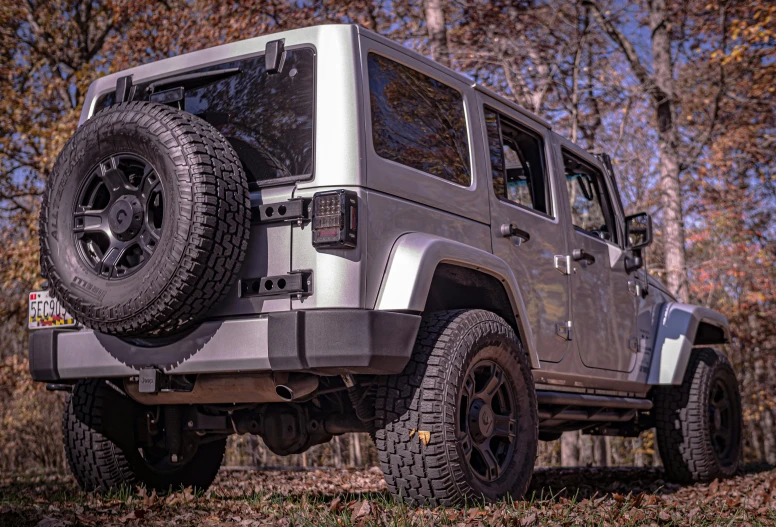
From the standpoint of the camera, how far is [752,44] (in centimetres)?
1502

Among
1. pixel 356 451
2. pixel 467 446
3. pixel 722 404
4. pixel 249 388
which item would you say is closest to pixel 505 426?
pixel 467 446

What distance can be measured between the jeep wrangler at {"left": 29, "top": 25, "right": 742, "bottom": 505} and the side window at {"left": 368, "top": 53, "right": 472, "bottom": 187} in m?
0.01

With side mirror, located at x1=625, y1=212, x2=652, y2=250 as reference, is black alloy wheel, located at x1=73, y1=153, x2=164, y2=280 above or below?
below

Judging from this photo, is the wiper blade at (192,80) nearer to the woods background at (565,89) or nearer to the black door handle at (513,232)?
the black door handle at (513,232)

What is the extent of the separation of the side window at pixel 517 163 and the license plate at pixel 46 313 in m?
2.45

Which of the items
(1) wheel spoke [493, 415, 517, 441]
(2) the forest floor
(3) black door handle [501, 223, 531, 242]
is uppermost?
(3) black door handle [501, 223, 531, 242]

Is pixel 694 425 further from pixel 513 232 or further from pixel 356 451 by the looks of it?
pixel 356 451

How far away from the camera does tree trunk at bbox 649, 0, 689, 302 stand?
43.2 ft

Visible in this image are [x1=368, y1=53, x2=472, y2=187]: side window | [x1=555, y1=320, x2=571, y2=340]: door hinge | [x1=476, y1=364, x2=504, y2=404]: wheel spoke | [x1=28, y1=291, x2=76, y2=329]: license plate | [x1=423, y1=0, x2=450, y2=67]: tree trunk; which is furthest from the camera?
[x1=423, y1=0, x2=450, y2=67]: tree trunk

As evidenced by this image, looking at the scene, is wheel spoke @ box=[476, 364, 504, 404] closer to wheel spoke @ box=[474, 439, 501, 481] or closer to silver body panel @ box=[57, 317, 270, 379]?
wheel spoke @ box=[474, 439, 501, 481]

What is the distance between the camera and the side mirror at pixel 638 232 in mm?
6465

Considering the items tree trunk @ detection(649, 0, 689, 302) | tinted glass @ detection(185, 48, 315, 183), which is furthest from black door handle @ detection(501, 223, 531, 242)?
tree trunk @ detection(649, 0, 689, 302)

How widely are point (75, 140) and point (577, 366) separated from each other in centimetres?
332

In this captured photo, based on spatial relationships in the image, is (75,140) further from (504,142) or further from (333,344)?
(504,142)
